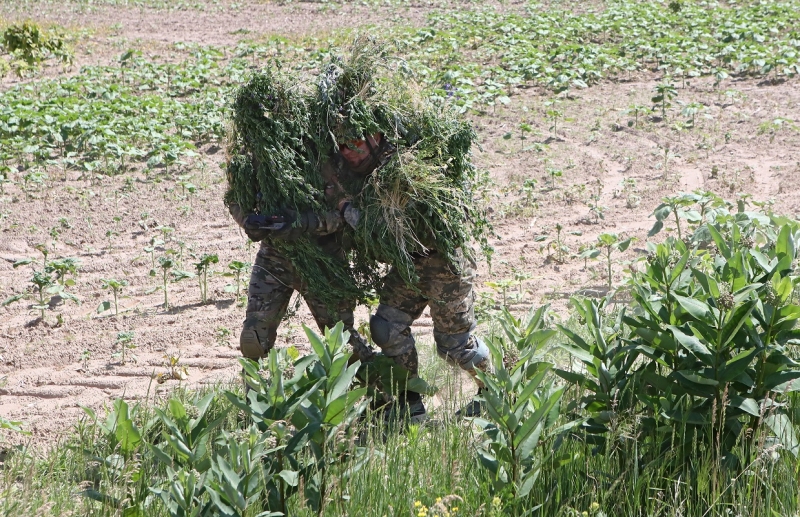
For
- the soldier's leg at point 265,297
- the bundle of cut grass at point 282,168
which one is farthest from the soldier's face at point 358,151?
the soldier's leg at point 265,297

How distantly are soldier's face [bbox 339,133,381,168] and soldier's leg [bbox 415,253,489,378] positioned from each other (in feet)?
1.80

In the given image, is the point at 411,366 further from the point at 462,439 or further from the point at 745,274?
the point at 745,274

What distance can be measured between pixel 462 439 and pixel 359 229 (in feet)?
3.82

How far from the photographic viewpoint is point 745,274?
11.2 feet

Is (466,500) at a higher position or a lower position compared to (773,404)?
lower

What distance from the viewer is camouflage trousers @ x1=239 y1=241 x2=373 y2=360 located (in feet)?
15.6

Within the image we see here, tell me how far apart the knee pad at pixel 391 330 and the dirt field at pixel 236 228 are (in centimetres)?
109

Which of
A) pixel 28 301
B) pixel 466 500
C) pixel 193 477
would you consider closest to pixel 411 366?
pixel 466 500

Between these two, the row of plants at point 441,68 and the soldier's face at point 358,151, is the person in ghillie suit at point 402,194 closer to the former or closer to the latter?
the soldier's face at point 358,151

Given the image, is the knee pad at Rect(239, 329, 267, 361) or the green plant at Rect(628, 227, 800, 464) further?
the knee pad at Rect(239, 329, 267, 361)

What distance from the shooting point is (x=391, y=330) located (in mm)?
4516

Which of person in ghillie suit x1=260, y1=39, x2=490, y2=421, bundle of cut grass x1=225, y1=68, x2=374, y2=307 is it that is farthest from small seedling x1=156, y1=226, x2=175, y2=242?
person in ghillie suit x1=260, y1=39, x2=490, y2=421

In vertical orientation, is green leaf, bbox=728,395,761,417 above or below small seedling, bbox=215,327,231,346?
above

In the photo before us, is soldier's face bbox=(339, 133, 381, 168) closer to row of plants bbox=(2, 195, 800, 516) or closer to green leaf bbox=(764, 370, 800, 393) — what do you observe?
row of plants bbox=(2, 195, 800, 516)
